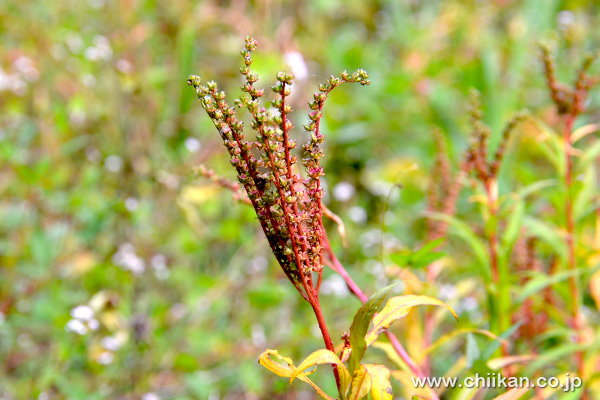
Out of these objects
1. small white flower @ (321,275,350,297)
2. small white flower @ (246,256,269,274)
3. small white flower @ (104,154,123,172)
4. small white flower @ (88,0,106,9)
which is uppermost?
small white flower @ (88,0,106,9)

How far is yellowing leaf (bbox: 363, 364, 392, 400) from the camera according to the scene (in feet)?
1.93

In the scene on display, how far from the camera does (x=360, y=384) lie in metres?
0.60

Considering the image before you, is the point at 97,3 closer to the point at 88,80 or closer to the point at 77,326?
the point at 88,80

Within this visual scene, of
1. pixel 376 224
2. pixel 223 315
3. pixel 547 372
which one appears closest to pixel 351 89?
pixel 376 224

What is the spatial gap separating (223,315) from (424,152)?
3.34 ft

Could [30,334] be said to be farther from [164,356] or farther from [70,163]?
[70,163]

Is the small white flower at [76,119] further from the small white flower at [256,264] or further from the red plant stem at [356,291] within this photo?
the red plant stem at [356,291]

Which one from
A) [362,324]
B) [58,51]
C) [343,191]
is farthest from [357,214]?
[58,51]

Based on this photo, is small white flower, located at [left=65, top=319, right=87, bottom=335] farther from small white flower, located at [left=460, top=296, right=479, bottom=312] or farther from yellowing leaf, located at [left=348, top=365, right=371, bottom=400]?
small white flower, located at [left=460, top=296, right=479, bottom=312]

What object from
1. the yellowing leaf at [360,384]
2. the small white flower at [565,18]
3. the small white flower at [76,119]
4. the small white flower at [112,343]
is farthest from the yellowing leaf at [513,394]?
the small white flower at [565,18]

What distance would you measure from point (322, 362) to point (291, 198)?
185 millimetres

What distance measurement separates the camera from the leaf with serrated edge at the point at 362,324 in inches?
23.7

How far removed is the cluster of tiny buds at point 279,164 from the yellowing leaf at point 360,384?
103 millimetres

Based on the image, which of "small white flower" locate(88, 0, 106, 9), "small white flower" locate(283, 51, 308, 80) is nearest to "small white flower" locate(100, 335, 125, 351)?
"small white flower" locate(283, 51, 308, 80)
